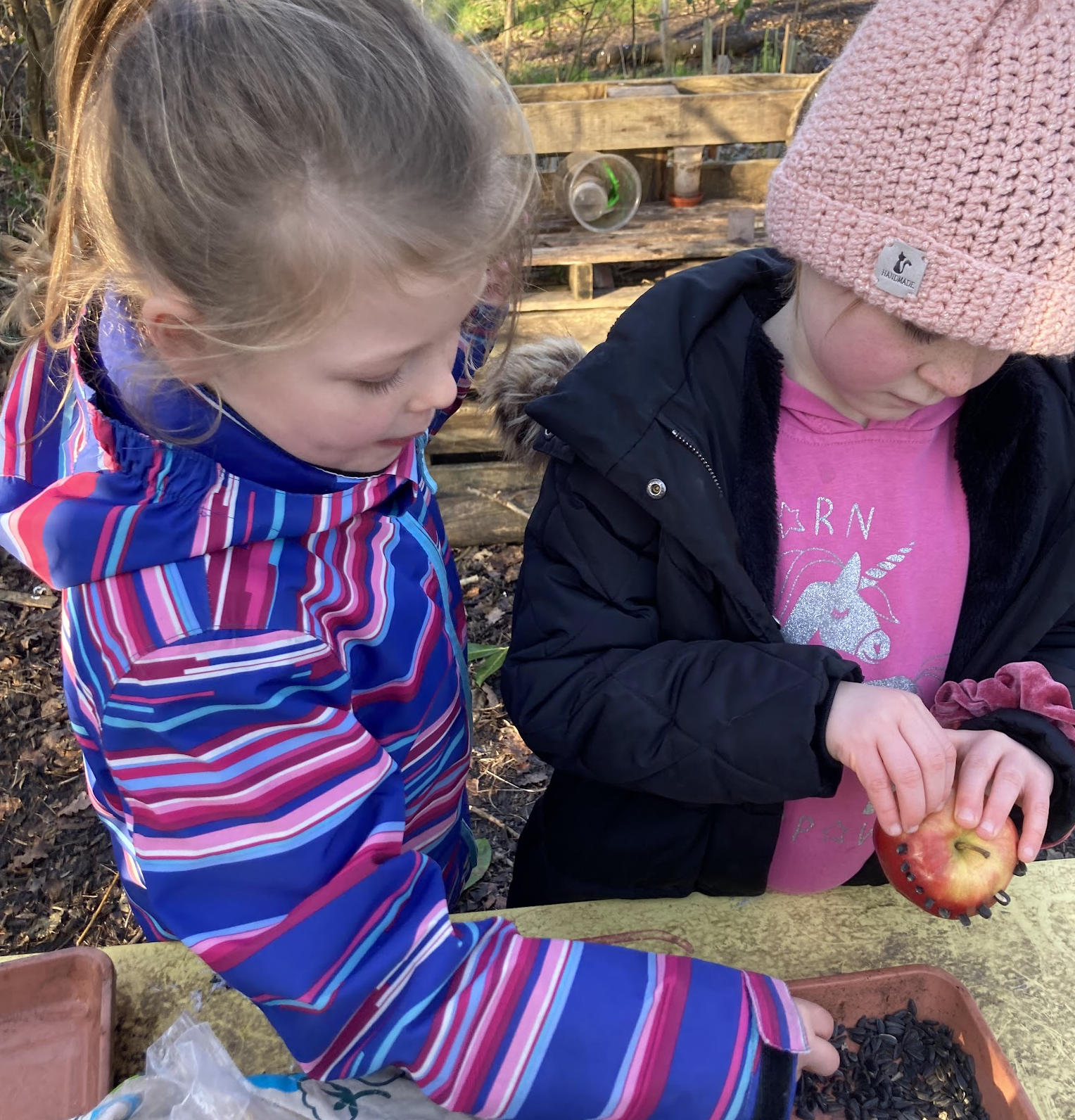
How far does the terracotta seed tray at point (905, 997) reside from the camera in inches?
49.5

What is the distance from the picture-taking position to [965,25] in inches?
44.8

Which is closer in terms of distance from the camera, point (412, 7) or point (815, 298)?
point (412, 7)

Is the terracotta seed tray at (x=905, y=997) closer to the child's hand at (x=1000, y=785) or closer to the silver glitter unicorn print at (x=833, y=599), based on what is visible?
the child's hand at (x=1000, y=785)

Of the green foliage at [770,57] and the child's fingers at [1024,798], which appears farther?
the green foliage at [770,57]

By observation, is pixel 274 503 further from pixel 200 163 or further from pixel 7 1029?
pixel 7 1029

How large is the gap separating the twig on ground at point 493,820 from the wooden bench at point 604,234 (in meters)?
1.30

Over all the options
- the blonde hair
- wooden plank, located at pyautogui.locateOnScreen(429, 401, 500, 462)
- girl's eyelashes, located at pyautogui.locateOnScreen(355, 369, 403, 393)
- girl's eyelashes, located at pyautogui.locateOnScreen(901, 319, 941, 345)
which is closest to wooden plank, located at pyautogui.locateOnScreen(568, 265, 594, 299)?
wooden plank, located at pyautogui.locateOnScreen(429, 401, 500, 462)

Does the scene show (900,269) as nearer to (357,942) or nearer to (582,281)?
(357,942)

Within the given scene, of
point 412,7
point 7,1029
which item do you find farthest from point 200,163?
point 7,1029

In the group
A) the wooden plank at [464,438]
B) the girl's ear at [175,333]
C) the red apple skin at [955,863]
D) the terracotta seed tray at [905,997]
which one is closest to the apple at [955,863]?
the red apple skin at [955,863]

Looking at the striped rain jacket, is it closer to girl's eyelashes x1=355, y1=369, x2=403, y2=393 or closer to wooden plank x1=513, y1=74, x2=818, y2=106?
girl's eyelashes x1=355, y1=369, x2=403, y2=393

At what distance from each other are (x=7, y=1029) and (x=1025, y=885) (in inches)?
61.7

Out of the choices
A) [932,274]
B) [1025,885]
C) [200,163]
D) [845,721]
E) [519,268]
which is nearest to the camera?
[200,163]

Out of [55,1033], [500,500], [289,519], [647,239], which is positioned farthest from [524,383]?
[647,239]
